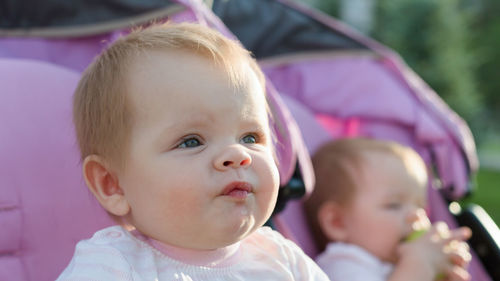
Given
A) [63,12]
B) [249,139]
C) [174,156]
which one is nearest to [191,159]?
[174,156]

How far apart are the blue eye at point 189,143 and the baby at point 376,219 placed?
0.87 m

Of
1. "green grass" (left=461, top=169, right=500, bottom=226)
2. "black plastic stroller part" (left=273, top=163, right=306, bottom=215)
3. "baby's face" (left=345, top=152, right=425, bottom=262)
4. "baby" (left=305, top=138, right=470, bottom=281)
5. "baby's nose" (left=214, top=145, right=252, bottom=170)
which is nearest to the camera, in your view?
"baby's nose" (left=214, top=145, right=252, bottom=170)

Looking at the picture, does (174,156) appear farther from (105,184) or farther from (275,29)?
(275,29)

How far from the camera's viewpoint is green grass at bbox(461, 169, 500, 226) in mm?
5271

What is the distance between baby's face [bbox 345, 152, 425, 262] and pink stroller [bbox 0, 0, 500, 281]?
209 mm

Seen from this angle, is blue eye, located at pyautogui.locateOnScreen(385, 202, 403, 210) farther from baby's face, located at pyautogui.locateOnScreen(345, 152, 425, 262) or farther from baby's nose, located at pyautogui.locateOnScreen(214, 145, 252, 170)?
baby's nose, located at pyautogui.locateOnScreen(214, 145, 252, 170)

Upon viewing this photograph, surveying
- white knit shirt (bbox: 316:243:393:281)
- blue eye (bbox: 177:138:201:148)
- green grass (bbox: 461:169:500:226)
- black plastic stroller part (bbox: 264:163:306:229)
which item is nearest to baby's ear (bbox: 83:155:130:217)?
blue eye (bbox: 177:138:201:148)

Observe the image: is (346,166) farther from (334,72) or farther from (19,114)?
(19,114)

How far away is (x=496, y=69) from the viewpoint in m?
12.3

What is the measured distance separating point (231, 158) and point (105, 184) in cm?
27

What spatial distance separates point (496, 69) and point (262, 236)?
12001 mm

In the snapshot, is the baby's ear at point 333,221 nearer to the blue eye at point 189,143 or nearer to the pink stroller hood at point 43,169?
the pink stroller hood at point 43,169

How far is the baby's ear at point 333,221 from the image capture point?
2.03 m

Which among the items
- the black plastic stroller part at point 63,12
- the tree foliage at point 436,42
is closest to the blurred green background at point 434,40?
the tree foliage at point 436,42
